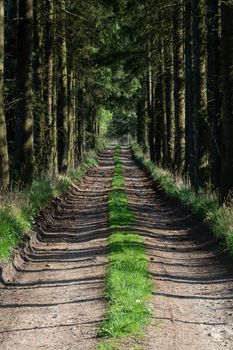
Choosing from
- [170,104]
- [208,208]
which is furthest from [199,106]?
[170,104]

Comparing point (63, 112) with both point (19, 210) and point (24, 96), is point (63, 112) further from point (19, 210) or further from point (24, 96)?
point (19, 210)

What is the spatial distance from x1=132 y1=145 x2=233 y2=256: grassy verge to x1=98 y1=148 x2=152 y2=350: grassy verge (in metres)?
1.60

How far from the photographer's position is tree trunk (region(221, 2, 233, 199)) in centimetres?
1398

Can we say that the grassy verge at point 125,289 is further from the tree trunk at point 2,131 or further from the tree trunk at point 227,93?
the tree trunk at point 2,131

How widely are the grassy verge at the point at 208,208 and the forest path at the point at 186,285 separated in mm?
248

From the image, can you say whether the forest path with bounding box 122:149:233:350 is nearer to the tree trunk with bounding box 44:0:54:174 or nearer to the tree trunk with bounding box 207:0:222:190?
the tree trunk with bounding box 207:0:222:190

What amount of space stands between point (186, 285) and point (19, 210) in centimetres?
516

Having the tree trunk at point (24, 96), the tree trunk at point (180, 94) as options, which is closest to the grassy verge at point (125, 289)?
the tree trunk at point (24, 96)

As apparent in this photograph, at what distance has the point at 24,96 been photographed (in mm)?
17469

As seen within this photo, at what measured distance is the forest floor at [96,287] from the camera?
6387 millimetres

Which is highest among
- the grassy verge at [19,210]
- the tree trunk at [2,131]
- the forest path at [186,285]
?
the tree trunk at [2,131]

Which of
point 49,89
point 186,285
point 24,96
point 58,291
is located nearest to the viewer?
point 58,291

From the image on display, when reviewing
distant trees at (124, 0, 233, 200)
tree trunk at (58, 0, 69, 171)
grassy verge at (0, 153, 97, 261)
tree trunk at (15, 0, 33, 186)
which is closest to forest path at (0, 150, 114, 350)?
grassy verge at (0, 153, 97, 261)

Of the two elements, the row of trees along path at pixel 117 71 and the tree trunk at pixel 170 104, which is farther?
the tree trunk at pixel 170 104
